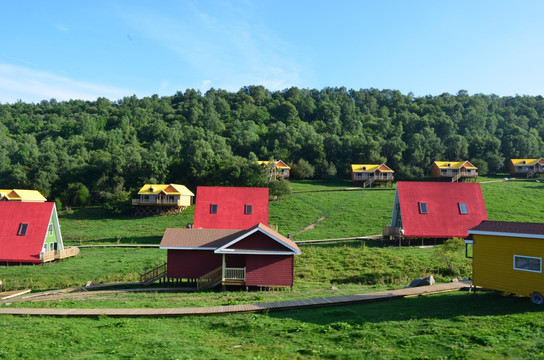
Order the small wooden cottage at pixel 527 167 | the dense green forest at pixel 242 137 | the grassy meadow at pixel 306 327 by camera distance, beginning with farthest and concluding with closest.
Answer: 1. the small wooden cottage at pixel 527 167
2. the dense green forest at pixel 242 137
3. the grassy meadow at pixel 306 327

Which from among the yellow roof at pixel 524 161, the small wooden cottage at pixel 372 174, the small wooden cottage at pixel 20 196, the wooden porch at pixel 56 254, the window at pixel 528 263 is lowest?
the wooden porch at pixel 56 254

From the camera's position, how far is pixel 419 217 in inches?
1550

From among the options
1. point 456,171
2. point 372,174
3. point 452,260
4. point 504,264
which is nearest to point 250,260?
point 504,264

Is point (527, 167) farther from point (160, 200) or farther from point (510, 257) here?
Result: point (510, 257)

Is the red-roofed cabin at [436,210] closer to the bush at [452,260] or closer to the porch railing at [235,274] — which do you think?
the bush at [452,260]

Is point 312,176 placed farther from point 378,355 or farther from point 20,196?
point 378,355

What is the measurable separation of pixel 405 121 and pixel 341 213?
85.2 meters

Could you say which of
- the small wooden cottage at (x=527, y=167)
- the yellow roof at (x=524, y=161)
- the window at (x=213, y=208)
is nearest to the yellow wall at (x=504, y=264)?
the window at (x=213, y=208)

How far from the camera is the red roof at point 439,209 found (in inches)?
1507

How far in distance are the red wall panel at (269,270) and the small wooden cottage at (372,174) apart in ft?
195

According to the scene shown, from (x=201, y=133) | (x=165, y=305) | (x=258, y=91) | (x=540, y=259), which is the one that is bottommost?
(x=165, y=305)

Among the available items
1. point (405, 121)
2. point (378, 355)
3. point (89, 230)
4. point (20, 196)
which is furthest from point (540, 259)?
point (405, 121)

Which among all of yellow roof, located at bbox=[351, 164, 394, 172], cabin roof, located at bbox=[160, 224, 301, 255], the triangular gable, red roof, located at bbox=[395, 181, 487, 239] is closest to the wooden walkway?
the triangular gable

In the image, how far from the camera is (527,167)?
8969 cm
